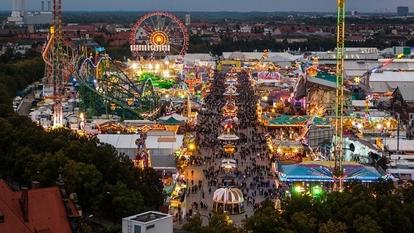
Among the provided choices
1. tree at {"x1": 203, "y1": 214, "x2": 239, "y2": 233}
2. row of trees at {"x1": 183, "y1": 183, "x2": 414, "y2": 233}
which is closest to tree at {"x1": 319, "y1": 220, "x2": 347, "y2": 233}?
row of trees at {"x1": 183, "y1": 183, "x2": 414, "y2": 233}

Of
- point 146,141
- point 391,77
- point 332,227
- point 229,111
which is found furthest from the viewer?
point 391,77

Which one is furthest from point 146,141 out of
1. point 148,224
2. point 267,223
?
point 148,224

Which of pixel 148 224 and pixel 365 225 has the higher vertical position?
pixel 148 224

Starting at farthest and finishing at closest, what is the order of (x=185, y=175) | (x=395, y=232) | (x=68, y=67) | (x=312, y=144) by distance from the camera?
1. (x=68, y=67)
2. (x=312, y=144)
3. (x=185, y=175)
4. (x=395, y=232)

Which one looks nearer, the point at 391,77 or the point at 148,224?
the point at 148,224

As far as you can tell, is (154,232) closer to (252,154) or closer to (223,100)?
(252,154)

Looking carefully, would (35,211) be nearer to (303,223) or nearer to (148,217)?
(148,217)

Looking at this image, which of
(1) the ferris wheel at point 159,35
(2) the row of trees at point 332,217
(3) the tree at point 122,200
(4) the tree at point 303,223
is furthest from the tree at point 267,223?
(1) the ferris wheel at point 159,35

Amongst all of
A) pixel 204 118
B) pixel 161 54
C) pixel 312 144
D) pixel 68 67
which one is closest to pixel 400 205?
pixel 312 144
